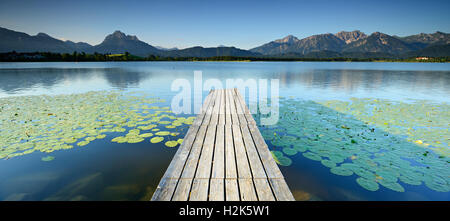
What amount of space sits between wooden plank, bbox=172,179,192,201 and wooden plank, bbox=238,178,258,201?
0.97 metres

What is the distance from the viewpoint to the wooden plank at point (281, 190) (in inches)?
129

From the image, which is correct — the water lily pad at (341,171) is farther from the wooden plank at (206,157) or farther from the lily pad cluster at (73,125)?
the lily pad cluster at (73,125)

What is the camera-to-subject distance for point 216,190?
3.48 metres

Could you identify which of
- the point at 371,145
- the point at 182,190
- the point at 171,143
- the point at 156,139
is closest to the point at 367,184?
the point at 371,145

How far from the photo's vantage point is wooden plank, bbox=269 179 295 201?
3.27m

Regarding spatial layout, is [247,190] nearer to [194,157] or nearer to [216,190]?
[216,190]

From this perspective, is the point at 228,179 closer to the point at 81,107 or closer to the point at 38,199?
the point at 38,199

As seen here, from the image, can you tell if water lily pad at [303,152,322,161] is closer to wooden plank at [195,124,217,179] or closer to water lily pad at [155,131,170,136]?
wooden plank at [195,124,217,179]

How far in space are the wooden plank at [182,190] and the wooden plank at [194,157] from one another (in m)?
0.18

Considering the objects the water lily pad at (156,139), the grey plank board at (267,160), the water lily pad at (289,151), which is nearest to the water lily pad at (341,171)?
the water lily pad at (289,151)

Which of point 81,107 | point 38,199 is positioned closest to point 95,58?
point 81,107

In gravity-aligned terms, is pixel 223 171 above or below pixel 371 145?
above

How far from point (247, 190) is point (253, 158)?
4.07ft
